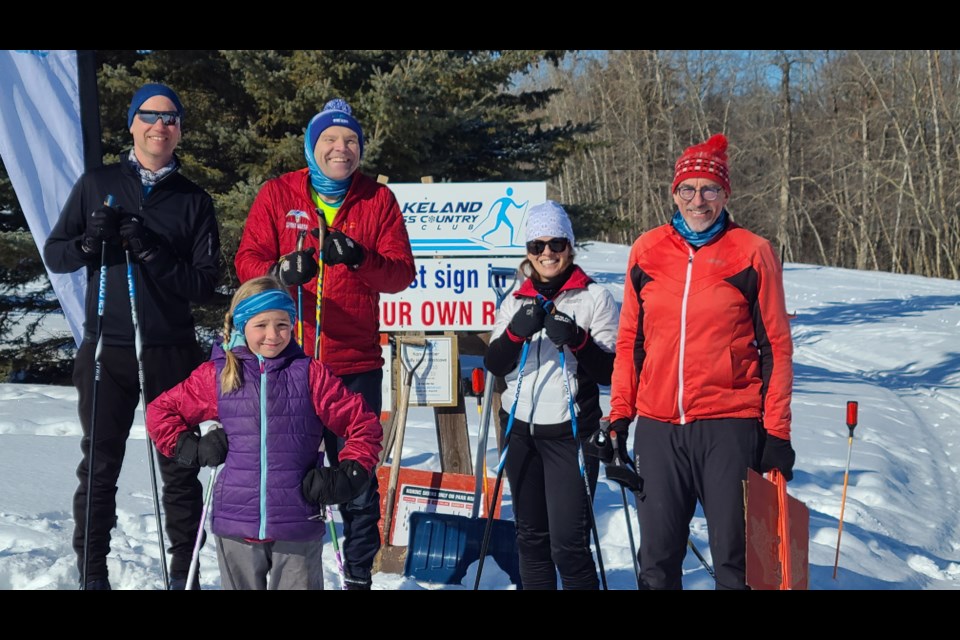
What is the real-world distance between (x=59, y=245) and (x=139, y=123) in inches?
23.5

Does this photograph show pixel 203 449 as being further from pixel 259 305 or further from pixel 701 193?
pixel 701 193

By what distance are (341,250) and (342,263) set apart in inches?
4.4

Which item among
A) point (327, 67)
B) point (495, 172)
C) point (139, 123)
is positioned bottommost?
point (139, 123)

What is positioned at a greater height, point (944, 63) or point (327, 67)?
point (944, 63)

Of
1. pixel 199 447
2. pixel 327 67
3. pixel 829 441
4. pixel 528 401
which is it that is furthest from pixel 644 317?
pixel 327 67

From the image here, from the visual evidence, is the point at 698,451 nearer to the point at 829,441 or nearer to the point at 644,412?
the point at 644,412

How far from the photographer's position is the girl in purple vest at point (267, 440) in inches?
123

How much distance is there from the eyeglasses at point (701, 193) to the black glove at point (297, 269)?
142 cm

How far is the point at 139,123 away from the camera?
385cm

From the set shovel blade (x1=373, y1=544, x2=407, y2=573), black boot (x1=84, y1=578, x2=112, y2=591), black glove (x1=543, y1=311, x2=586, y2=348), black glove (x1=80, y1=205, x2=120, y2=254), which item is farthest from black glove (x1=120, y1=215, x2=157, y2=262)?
shovel blade (x1=373, y1=544, x2=407, y2=573)

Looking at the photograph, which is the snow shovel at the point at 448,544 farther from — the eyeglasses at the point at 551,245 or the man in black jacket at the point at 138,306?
the man in black jacket at the point at 138,306

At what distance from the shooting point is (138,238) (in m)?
3.63

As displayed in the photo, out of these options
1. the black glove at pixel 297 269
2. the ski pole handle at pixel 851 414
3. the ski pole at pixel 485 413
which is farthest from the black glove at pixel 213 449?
the ski pole handle at pixel 851 414

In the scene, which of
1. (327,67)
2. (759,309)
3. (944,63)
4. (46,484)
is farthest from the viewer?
(944,63)
